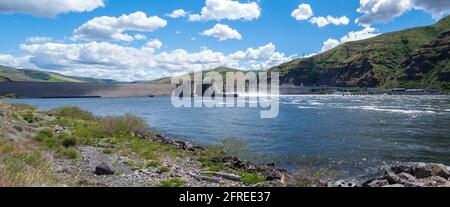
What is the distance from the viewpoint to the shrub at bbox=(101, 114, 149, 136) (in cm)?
3350

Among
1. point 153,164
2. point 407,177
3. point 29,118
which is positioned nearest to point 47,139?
point 153,164

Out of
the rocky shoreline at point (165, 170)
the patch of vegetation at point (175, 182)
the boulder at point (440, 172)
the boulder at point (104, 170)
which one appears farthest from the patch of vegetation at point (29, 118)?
the boulder at point (440, 172)

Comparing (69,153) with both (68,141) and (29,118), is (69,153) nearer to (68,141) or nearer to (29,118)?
(68,141)

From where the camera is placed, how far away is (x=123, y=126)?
112ft

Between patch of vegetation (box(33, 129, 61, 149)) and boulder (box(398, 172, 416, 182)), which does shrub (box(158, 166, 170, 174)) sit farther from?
boulder (box(398, 172, 416, 182))

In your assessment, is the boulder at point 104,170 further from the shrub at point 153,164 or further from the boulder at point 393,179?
the boulder at point 393,179

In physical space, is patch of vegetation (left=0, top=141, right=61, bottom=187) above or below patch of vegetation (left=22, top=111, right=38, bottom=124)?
above

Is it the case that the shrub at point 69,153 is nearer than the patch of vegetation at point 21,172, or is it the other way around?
the patch of vegetation at point 21,172

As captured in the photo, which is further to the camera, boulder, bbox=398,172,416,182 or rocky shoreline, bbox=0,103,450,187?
boulder, bbox=398,172,416,182

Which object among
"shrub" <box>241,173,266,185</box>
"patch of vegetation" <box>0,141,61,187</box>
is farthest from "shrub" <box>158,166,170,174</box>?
"patch of vegetation" <box>0,141,61,187</box>

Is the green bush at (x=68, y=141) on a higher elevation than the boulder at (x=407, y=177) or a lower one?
higher

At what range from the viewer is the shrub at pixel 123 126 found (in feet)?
110
